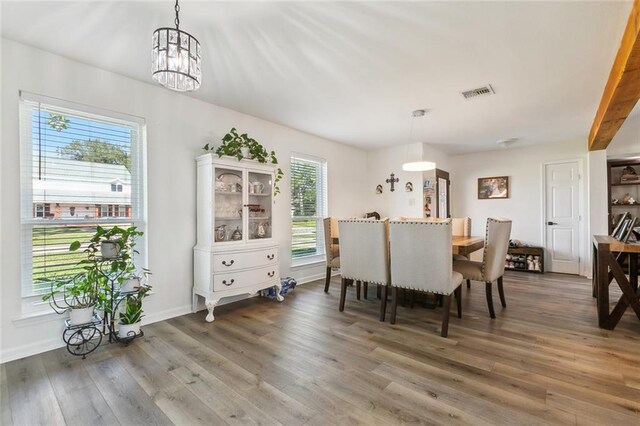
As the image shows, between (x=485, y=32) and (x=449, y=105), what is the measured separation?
4.67ft

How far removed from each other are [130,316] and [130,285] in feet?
0.87

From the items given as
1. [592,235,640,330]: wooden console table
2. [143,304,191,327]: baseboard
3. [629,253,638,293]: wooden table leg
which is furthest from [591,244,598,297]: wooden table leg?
[143,304,191,327]: baseboard

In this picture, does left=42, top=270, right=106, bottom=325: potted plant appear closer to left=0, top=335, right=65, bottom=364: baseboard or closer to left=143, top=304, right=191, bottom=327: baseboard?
left=0, top=335, right=65, bottom=364: baseboard

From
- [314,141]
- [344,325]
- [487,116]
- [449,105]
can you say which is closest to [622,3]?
[449,105]

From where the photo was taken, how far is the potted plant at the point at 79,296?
2.27 meters

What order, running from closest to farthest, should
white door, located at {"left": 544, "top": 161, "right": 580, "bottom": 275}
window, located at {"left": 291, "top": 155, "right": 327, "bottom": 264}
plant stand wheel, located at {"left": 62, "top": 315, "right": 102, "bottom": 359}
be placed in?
plant stand wheel, located at {"left": 62, "top": 315, "right": 102, "bottom": 359} → window, located at {"left": 291, "top": 155, "right": 327, "bottom": 264} → white door, located at {"left": 544, "top": 161, "right": 580, "bottom": 275}

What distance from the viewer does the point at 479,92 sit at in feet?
10.0

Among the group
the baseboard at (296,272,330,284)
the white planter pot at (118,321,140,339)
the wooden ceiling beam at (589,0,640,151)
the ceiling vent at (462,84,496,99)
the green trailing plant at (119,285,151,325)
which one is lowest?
the baseboard at (296,272,330,284)

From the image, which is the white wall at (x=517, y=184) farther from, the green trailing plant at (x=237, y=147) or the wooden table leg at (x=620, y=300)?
the green trailing plant at (x=237, y=147)

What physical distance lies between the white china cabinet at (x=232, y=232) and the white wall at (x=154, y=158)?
0.20m

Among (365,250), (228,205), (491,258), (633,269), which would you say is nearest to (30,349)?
(228,205)

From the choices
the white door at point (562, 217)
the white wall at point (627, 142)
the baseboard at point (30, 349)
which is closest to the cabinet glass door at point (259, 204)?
the baseboard at point (30, 349)

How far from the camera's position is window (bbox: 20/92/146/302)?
2285 millimetres

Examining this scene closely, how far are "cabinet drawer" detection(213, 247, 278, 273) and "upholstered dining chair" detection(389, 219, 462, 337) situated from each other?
1.46 metres
